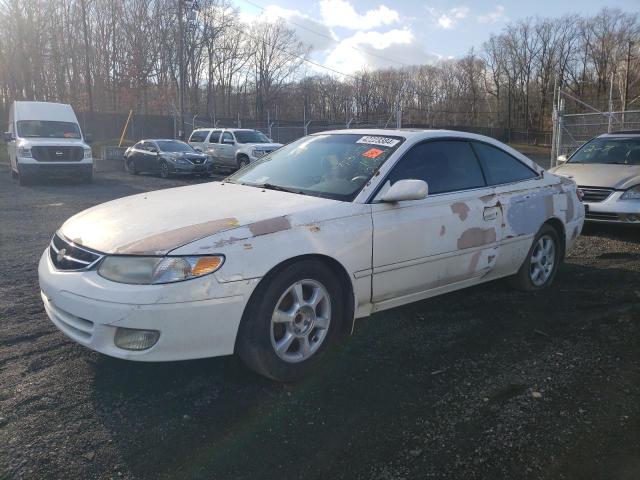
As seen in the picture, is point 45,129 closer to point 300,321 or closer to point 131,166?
point 131,166

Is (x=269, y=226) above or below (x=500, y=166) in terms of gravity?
below

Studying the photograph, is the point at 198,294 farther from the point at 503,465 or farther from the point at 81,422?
the point at 503,465

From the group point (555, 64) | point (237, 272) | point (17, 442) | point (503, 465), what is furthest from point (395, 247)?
point (555, 64)

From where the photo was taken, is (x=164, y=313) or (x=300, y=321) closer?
(x=164, y=313)

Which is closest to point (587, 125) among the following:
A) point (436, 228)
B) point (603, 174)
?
point (603, 174)

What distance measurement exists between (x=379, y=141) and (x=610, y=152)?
6787 mm

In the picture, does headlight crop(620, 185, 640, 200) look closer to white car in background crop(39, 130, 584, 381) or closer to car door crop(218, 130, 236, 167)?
white car in background crop(39, 130, 584, 381)

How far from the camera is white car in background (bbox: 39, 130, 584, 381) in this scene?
9.84ft

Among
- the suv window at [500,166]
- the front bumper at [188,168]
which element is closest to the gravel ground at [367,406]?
the suv window at [500,166]

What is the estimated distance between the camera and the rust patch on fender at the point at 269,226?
3.21 m

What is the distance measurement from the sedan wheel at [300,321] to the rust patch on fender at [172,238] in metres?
0.57

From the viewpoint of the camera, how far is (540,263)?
5281 mm

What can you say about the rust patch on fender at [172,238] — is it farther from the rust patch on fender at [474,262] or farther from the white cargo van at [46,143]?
the white cargo van at [46,143]

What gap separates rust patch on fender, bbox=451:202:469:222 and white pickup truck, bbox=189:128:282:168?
16.1 m
